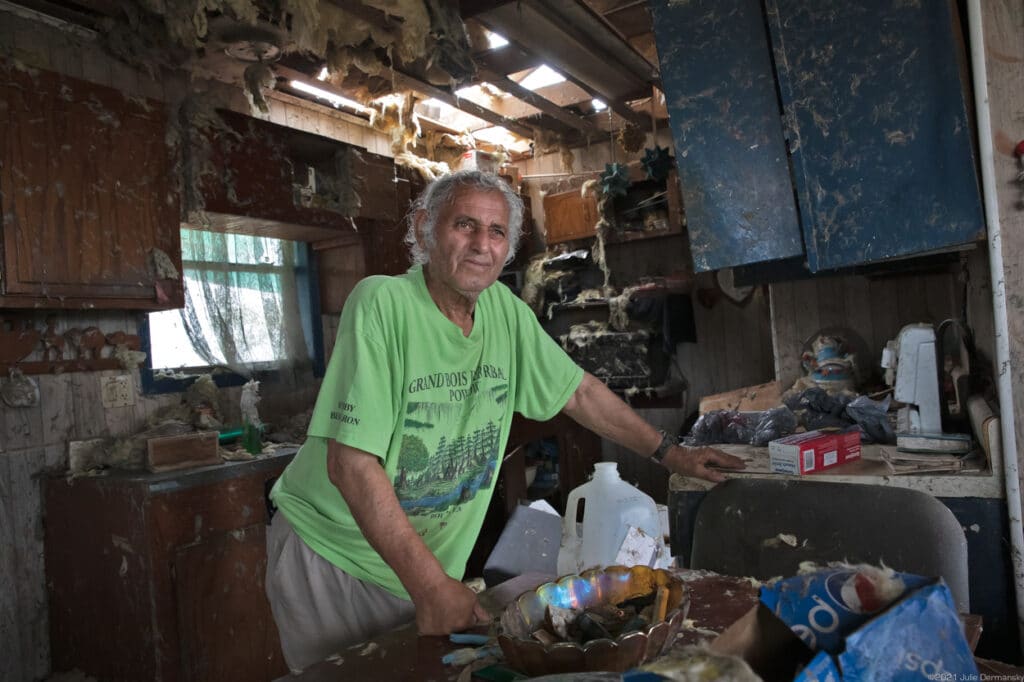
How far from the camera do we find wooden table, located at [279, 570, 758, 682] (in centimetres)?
108

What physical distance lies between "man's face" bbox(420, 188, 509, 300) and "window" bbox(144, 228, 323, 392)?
7.91 ft

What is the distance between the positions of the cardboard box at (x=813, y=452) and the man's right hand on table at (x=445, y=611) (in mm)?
1245

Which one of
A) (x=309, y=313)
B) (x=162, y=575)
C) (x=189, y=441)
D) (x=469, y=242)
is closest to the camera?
(x=469, y=242)

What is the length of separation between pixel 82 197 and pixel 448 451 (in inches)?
91.2

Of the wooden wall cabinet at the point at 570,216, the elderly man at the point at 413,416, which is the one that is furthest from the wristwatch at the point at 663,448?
the wooden wall cabinet at the point at 570,216

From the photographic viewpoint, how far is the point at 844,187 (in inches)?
90.1

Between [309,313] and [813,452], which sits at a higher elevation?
[309,313]

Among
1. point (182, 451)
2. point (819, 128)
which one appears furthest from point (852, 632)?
point (182, 451)

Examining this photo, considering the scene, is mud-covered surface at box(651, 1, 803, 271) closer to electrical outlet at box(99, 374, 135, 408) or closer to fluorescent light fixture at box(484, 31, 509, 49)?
fluorescent light fixture at box(484, 31, 509, 49)

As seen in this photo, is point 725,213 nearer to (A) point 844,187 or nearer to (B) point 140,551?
(A) point 844,187

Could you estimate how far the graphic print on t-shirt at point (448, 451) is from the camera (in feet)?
4.98

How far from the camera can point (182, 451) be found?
9.71ft

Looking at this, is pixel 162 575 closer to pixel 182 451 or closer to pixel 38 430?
pixel 182 451

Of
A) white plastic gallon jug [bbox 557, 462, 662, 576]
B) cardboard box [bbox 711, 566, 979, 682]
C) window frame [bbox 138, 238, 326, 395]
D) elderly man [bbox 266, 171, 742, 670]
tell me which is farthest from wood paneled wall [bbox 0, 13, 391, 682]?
cardboard box [bbox 711, 566, 979, 682]
